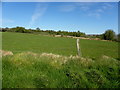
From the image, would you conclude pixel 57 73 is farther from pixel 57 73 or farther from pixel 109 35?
pixel 109 35

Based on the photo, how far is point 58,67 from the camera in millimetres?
6375

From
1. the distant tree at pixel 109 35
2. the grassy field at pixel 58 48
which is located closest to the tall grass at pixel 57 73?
the grassy field at pixel 58 48

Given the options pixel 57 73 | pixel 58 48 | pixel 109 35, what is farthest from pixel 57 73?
pixel 109 35

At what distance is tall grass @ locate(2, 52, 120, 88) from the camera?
5.03 m

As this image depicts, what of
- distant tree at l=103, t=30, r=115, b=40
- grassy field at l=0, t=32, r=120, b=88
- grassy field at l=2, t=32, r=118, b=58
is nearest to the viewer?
grassy field at l=0, t=32, r=120, b=88

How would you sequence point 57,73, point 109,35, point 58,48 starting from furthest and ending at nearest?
1. point 109,35
2. point 58,48
3. point 57,73

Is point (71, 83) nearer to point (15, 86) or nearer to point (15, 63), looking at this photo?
point (15, 86)

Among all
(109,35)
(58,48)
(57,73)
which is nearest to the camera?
(57,73)

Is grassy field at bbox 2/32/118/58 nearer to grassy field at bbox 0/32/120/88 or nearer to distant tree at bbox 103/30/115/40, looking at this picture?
grassy field at bbox 0/32/120/88

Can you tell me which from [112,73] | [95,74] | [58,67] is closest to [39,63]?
[58,67]

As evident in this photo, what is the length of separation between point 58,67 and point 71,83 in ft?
4.54

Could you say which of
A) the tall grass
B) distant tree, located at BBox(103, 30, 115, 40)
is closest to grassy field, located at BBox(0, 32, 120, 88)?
the tall grass

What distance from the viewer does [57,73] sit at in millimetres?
5762

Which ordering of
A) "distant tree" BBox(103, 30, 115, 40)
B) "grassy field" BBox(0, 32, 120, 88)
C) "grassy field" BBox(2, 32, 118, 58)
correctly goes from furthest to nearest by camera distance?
1. "distant tree" BBox(103, 30, 115, 40)
2. "grassy field" BBox(2, 32, 118, 58)
3. "grassy field" BBox(0, 32, 120, 88)
